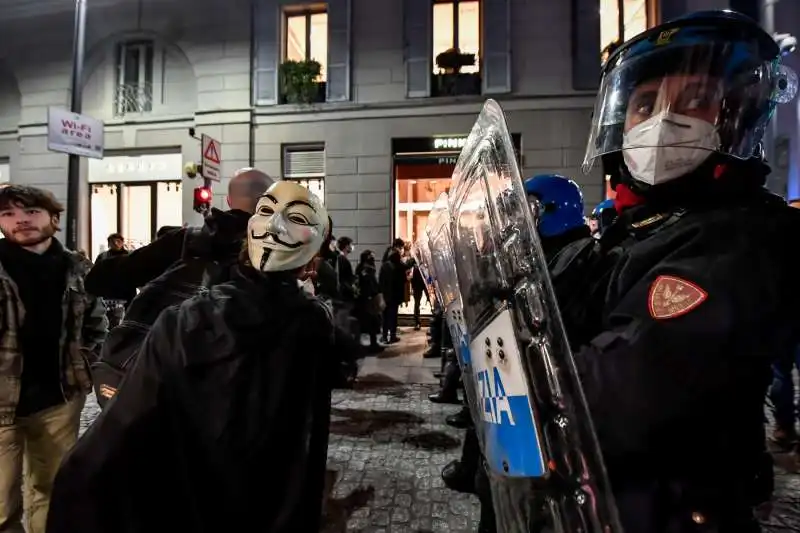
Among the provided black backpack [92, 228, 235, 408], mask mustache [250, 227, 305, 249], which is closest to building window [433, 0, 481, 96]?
black backpack [92, 228, 235, 408]

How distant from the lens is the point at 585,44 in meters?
11.1

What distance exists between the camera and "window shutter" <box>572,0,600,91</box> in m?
11.1

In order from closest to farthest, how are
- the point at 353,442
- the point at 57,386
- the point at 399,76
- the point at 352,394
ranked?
1. the point at 57,386
2. the point at 353,442
3. the point at 352,394
4. the point at 399,76

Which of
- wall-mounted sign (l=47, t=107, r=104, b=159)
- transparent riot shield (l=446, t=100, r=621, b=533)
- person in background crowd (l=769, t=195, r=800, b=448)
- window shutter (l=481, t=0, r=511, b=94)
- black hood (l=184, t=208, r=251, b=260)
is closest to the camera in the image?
transparent riot shield (l=446, t=100, r=621, b=533)

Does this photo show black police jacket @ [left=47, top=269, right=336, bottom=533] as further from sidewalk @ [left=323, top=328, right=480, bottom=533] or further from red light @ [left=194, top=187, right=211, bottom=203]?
red light @ [left=194, top=187, right=211, bottom=203]

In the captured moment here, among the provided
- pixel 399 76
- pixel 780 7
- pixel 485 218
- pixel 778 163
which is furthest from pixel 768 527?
pixel 399 76

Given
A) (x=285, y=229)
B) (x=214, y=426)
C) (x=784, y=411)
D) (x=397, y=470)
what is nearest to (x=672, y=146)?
(x=285, y=229)

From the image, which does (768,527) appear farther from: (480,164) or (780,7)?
(780,7)

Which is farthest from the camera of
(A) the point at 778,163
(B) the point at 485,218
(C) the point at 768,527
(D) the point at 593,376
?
(A) the point at 778,163

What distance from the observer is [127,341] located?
208 centimetres

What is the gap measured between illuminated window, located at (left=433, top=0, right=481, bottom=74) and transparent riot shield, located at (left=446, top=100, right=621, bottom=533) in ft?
38.6

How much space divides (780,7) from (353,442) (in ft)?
35.8

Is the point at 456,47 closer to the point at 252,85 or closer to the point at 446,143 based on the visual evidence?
the point at 446,143

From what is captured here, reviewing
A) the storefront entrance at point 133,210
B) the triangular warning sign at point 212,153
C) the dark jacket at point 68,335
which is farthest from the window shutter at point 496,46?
the dark jacket at point 68,335
